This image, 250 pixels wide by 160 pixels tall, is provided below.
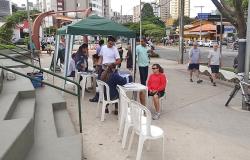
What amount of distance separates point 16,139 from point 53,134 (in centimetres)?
134

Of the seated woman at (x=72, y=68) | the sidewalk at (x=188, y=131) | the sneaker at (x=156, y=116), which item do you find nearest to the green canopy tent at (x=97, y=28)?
the seated woman at (x=72, y=68)

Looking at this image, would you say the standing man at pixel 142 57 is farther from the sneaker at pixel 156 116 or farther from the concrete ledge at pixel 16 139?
the concrete ledge at pixel 16 139

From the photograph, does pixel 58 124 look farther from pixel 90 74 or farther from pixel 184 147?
pixel 90 74

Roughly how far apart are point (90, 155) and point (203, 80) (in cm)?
1034

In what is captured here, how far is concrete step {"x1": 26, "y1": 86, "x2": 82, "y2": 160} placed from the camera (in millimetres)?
4711

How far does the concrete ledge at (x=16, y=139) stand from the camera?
156 inches

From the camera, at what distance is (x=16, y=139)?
427 centimetres

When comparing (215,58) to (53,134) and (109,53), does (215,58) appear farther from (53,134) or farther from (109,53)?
(53,134)

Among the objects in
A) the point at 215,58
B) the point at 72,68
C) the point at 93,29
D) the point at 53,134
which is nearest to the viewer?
the point at 53,134

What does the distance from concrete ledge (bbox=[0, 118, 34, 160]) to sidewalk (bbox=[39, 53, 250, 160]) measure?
3.38 feet

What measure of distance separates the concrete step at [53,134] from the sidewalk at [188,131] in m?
0.36

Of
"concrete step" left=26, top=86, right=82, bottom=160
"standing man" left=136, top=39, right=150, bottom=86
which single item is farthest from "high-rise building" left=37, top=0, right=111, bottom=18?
"concrete step" left=26, top=86, right=82, bottom=160

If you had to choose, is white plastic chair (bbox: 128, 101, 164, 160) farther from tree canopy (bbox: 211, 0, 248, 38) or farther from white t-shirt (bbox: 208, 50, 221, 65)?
white t-shirt (bbox: 208, 50, 221, 65)

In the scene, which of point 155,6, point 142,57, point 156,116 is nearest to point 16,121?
point 156,116
